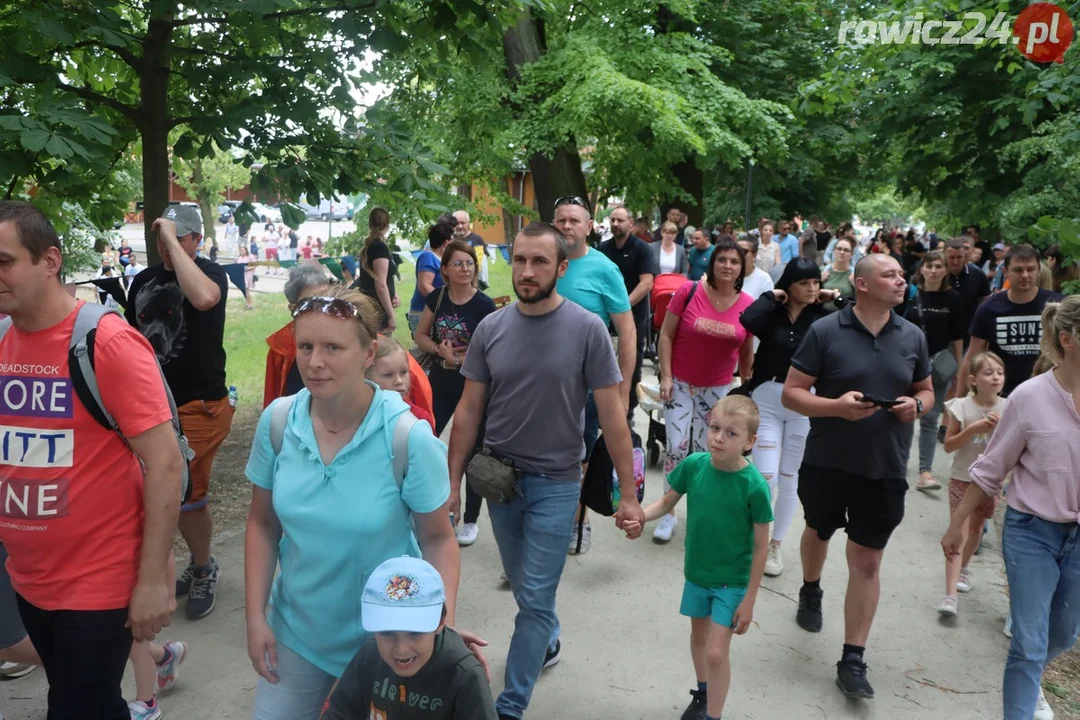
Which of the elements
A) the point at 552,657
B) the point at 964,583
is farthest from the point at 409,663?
the point at 964,583

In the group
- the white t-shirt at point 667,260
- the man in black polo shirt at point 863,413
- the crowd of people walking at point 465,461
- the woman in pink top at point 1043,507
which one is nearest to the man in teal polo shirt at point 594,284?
the crowd of people walking at point 465,461

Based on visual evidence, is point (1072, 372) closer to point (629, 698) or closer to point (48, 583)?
point (629, 698)

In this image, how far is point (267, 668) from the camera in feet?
8.91

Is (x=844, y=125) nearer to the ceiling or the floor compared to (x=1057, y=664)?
nearer to the ceiling

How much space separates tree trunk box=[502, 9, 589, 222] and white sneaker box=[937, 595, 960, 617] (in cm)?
936

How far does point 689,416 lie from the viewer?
20.2 feet

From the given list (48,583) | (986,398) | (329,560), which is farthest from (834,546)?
(48,583)

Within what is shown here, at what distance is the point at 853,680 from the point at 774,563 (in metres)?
1.53

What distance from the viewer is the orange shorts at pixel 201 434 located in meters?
4.89

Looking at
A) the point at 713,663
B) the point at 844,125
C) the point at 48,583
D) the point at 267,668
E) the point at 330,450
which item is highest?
the point at 844,125

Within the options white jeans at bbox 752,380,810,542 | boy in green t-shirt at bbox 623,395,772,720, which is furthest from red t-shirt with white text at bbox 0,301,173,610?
white jeans at bbox 752,380,810,542

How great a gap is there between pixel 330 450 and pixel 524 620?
5.31ft

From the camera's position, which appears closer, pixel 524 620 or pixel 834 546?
pixel 524 620

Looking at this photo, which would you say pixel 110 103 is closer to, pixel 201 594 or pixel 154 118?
pixel 154 118
